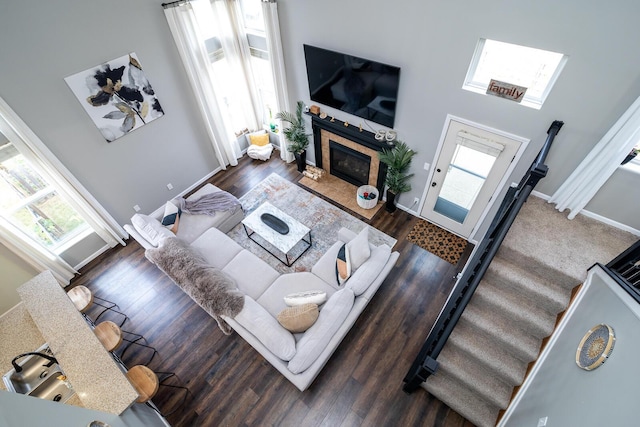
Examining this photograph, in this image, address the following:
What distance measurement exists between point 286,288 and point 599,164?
3.87 meters

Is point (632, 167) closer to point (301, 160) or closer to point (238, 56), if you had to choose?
point (301, 160)

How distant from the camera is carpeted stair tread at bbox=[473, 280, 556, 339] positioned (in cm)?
296

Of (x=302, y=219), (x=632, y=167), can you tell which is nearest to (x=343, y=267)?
(x=302, y=219)

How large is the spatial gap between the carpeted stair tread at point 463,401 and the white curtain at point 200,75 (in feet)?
18.1

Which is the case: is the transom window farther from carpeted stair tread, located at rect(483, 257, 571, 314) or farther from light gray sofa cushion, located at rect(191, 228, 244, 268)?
light gray sofa cushion, located at rect(191, 228, 244, 268)

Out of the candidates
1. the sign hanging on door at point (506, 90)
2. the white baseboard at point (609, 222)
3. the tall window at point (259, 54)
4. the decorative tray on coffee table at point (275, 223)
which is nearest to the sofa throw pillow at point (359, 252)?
the decorative tray on coffee table at point (275, 223)

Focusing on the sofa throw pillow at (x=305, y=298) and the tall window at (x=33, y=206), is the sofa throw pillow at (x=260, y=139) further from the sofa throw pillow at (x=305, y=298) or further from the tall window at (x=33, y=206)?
the sofa throw pillow at (x=305, y=298)

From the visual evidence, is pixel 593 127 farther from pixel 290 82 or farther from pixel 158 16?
pixel 158 16

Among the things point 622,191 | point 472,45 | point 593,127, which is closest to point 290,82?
point 472,45

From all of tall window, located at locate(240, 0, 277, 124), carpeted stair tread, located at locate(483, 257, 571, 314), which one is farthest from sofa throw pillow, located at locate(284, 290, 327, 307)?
tall window, located at locate(240, 0, 277, 124)

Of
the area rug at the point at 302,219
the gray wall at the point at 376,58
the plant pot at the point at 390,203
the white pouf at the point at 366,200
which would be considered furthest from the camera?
the white pouf at the point at 366,200

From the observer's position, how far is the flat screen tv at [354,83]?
418cm

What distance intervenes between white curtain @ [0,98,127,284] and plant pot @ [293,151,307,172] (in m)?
3.51

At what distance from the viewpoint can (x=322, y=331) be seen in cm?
337
